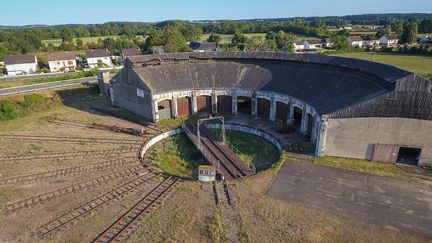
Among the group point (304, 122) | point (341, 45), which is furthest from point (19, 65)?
point (341, 45)

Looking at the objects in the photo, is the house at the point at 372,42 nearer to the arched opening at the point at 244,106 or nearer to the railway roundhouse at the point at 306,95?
the railway roundhouse at the point at 306,95

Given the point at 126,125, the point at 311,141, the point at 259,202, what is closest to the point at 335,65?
the point at 311,141

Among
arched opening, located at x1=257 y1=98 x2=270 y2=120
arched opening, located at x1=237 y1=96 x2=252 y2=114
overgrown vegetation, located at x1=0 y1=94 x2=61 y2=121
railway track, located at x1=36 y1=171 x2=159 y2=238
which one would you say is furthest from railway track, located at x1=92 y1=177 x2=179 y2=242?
overgrown vegetation, located at x1=0 y1=94 x2=61 y2=121

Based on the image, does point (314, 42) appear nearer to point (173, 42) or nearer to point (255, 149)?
point (173, 42)

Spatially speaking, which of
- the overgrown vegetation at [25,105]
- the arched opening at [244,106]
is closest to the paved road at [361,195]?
the arched opening at [244,106]

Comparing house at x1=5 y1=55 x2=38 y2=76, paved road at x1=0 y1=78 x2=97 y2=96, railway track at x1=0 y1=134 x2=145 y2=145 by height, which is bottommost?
railway track at x1=0 y1=134 x2=145 y2=145

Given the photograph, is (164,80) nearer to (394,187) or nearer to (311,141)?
(311,141)

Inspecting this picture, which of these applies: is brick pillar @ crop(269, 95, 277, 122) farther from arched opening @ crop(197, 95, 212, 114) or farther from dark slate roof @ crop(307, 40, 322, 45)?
dark slate roof @ crop(307, 40, 322, 45)
